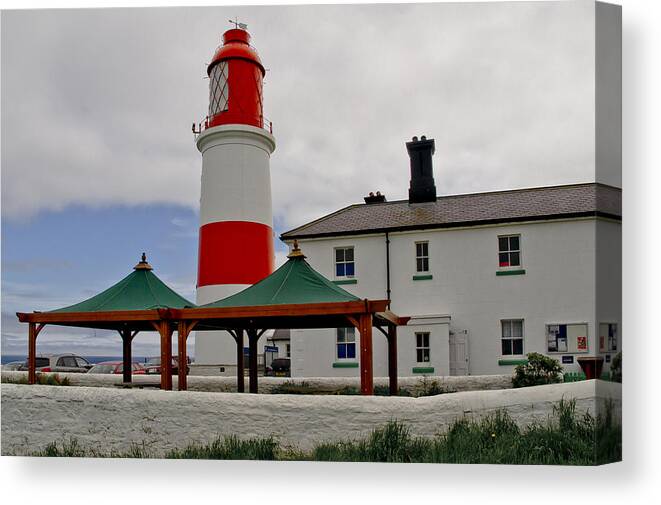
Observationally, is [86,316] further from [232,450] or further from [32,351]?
[232,450]

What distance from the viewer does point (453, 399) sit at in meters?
11.3

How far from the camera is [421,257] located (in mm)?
16844

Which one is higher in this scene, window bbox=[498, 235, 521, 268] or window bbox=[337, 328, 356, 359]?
window bbox=[498, 235, 521, 268]

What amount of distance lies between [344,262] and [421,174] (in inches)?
108

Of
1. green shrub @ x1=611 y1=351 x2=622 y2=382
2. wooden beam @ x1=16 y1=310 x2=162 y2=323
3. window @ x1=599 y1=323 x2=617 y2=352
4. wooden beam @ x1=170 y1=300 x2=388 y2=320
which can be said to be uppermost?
wooden beam @ x1=170 y1=300 x2=388 y2=320

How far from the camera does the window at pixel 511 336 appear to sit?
15555mm

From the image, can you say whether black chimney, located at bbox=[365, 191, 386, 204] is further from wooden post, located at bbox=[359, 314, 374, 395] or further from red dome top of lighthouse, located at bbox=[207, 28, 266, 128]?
wooden post, located at bbox=[359, 314, 374, 395]

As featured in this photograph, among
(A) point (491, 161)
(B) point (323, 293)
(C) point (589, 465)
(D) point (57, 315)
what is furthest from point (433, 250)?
(D) point (57, 315)

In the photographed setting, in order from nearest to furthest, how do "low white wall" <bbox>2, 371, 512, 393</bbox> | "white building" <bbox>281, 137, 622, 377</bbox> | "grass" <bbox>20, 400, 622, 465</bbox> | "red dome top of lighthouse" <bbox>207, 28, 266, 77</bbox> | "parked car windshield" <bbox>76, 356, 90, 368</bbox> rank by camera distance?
"grass" <bbox>20, 400, 622, 465</bbox> < "red dome top of lighthouse" <bbox>207, 28, 266, 77</bbox> < "low white wall" <bbox>2, 371, 512, 393</bbox> < "white building" <bbox>281, 137, 622, 377</bbox> < "parked car windshield" <bbox>76, 356, 90, 368</bbox>

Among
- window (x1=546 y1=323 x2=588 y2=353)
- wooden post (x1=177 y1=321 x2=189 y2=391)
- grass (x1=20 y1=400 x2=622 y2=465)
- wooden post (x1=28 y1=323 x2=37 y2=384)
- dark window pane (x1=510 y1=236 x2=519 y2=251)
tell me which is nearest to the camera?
grass (x1=20 y1=400 x2=622 y2=465)

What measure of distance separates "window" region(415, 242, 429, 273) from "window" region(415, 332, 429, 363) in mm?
1439

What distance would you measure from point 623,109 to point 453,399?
16.4 feet

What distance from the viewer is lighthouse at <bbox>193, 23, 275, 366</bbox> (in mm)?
17672

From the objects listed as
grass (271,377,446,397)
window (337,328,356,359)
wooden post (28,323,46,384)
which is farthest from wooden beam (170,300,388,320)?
window (337,328,356,359)
